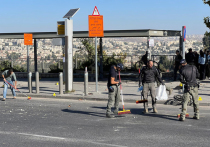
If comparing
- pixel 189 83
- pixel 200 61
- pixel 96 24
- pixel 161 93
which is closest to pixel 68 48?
pixel 96 24

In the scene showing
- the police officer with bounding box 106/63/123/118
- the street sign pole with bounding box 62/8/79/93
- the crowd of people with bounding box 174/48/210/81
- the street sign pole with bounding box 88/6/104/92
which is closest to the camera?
the police officer with bounding box 106/63/123/118

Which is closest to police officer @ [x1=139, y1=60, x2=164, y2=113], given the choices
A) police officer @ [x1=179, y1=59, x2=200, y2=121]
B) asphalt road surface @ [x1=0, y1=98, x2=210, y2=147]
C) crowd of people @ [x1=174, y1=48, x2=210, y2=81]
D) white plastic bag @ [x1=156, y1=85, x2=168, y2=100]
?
white plastic bag @ [x1=156, y1=85, x2=168, y2=100]

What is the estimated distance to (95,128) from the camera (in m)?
9.18

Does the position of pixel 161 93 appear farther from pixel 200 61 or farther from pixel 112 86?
pixel 200 61

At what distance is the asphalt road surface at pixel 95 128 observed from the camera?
7.65m

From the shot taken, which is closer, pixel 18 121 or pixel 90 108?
pixel 18 121

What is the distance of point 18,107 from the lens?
13141mm

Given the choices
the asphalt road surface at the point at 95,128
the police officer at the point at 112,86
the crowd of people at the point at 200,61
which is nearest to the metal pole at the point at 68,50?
the asphalt road surface at the point at 95,128

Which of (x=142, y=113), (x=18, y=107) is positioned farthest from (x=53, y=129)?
(x=18, y=107)

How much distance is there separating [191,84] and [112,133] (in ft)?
9.98

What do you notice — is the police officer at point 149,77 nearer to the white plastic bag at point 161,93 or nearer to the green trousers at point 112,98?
the white plastic bag at point 161,93

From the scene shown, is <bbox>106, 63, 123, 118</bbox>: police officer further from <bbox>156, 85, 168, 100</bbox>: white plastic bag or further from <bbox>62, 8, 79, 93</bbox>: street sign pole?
<bbox>62, 8, 79, 93</bbox>: street sign pole

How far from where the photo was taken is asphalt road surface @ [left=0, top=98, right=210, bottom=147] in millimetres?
7652

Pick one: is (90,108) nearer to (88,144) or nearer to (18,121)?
(18,121)
